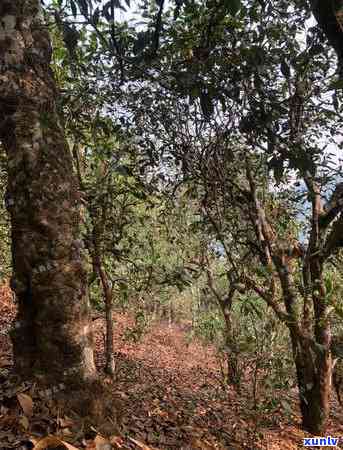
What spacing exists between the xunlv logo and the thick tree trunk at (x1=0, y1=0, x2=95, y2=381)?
12.1ft

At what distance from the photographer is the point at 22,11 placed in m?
2.62

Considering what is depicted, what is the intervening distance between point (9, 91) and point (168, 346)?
15706 millimetres

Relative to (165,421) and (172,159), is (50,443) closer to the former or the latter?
(165,421)

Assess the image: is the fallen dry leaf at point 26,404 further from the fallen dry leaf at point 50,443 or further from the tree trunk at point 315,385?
the tree trunk at point 315,385

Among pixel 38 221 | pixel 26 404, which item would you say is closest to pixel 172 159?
pixel 38 221

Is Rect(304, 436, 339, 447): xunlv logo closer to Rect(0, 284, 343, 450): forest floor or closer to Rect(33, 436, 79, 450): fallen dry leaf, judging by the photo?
Rect(0, 284, 343, 450): forest floor

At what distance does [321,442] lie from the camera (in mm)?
4891

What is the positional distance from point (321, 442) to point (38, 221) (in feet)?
15.2

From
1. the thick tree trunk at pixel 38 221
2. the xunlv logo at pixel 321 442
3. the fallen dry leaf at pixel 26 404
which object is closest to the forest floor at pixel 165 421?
the fallen dry leaf at pixel 26 404

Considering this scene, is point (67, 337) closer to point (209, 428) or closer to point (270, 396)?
point (209, 428)

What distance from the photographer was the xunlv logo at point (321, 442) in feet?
15.7

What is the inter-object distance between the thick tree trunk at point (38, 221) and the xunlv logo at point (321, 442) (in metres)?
3.68

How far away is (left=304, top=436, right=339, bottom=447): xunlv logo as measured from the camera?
480 cm

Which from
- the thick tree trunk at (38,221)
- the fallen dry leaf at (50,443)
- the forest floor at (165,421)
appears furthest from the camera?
the thick tree trunk at (38,221)
